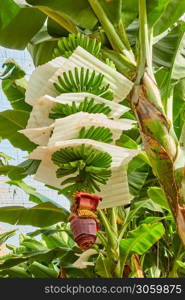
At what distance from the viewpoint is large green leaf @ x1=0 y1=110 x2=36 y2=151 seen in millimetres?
1811

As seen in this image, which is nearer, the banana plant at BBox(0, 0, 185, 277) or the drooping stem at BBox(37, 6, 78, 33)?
the banana plant at BBox(0, 0, 185, 277)

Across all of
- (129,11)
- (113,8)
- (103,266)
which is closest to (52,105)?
(113,8)

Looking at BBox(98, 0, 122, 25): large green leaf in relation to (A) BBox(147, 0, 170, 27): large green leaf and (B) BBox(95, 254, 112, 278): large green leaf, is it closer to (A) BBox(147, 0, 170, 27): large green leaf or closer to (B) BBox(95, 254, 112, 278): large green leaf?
(A) BBox(147, 0, 170, 27): large green leaf

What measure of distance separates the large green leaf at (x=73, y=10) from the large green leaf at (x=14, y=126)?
0.49m

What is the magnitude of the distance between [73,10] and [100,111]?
0.76 metres

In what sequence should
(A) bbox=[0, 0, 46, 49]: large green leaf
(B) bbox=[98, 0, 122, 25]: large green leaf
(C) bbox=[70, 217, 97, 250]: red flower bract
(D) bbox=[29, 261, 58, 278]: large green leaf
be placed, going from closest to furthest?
1. (C) bbox=[70, 217, 97, 250]: red flower bract
2. (B) bbox=[98, 0, 122, 25]: large green leaf
3. (A) bbox=[0, 0, 46, 49]: large green leaf
4. (D) bbox=[29, 261, 58, 278]: large green leaf

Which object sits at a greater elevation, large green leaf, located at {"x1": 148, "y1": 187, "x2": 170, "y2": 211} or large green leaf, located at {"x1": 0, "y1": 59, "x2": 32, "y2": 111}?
large green leaf, located at {"x1": 0, "y1": 59, "x2": 32, "y2": 111}

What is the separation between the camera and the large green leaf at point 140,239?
5.92ft

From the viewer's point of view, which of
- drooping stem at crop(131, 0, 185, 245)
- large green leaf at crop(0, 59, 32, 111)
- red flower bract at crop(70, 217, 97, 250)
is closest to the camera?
red flower bract at crop(70, 217, 97, 250)

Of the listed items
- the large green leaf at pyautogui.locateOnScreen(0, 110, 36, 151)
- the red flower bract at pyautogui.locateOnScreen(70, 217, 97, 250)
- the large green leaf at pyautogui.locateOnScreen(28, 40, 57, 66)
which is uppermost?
the large green leaf at pyautogui.locateOnScreen(28, 40, 57, 66)

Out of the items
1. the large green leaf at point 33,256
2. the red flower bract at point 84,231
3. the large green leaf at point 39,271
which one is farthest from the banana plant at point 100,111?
the large green leaf at point 39,271

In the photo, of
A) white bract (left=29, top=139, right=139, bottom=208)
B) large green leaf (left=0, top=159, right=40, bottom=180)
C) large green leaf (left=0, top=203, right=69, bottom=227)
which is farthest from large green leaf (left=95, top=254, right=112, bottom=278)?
white bract (left=29, top=139, right=139, bottom=208)

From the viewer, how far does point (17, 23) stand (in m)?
1.56

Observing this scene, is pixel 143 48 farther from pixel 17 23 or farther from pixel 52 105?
pixel 52 105
